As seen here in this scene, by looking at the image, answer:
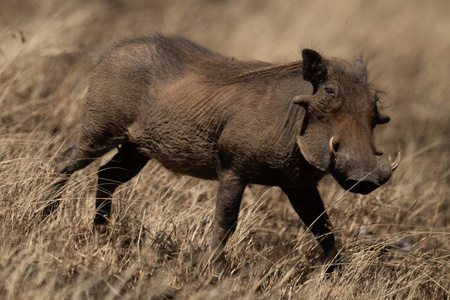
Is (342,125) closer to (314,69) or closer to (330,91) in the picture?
(330,91)

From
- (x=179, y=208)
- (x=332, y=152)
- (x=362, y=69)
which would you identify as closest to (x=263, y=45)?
(x=179, y=208)

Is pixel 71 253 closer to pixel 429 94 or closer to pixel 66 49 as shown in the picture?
pixel 66 49

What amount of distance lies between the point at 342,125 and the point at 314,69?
0.36 m

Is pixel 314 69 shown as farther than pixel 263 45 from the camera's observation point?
No

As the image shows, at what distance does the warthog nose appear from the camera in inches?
146

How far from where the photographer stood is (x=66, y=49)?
7.20m

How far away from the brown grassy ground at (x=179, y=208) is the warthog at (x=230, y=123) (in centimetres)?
21

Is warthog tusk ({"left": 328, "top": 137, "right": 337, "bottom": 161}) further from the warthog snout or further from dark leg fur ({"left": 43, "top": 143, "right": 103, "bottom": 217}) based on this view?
dark leg fur ({"left": 43, "top": 143, "right": 103, "bottom": 217})

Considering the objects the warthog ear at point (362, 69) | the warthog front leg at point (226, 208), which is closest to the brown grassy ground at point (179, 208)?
the warthog front leg at point (226, 208)

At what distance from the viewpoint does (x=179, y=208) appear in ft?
17.0

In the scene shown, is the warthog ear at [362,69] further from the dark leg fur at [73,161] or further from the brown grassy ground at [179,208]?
the dark leg fur at [73,161]

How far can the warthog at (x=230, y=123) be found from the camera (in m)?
3.88

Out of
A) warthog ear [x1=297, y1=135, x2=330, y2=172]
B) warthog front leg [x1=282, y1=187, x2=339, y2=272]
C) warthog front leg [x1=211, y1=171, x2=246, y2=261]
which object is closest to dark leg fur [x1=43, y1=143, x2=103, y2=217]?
warthog front leg [x1=211, y1=171, x2=246, y2=261]

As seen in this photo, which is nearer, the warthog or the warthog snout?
the warthog snout
